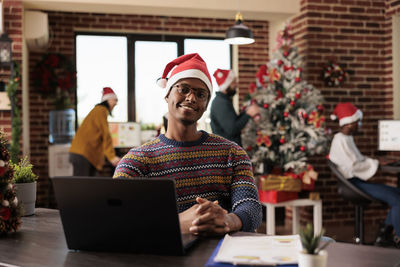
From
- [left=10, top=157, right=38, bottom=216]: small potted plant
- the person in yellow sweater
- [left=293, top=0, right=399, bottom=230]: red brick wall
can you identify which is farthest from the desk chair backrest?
[left=10, top=157, right=38, bottom=216]: small potted plant

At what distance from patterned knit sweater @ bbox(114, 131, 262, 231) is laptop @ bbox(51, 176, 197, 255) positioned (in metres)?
0.46

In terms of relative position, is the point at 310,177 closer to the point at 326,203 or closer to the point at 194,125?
the point at 326,203

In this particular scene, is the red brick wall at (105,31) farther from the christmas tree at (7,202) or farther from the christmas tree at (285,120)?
the christmas tree at (7,202)

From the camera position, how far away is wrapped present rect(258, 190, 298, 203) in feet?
15.3

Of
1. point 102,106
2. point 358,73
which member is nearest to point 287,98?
point 358,73

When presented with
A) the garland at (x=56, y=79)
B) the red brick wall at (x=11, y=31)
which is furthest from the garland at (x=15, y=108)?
the garland at (x=56, y=79)

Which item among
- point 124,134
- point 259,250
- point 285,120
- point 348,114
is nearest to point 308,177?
point 285,120

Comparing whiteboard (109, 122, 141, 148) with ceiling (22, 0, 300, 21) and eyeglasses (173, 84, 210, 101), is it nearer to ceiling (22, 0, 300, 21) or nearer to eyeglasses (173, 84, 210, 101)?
ceiling (22, 0, 300, 21)

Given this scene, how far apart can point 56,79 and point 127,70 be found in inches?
40.9

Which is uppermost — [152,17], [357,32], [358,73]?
[152,17]

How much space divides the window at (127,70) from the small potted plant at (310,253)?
19.8ft

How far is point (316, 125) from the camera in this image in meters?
4.79

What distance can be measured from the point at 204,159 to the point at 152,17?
18.2ft

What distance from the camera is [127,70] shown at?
23.3 ft
